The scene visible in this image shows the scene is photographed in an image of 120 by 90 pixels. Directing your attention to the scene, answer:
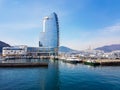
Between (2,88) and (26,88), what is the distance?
17.1ft

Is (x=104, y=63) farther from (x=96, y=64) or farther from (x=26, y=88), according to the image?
(x=26, y=88)

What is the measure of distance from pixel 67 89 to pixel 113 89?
34.2 ft

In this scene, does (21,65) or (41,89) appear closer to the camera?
(41,89)

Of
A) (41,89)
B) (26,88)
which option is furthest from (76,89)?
(26,88)

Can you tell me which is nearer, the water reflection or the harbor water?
the water reflection

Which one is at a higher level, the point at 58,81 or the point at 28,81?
the point at 28,81

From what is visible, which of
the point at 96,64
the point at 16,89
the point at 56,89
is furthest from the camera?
the point at 96,64

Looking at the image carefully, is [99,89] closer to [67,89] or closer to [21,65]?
[67,89]

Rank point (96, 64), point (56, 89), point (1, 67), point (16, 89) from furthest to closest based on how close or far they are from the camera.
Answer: point (96, 64) < point (1, 67) < point (56, 89) < point (16, 89)

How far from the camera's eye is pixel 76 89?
127 feet

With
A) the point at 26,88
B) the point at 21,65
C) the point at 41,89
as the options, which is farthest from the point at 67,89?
the point at 21,65

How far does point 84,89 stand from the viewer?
38719 mm

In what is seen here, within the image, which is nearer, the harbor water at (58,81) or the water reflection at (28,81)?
the water reflection at (28,81)

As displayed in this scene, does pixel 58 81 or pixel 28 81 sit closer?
pixel 28 81
